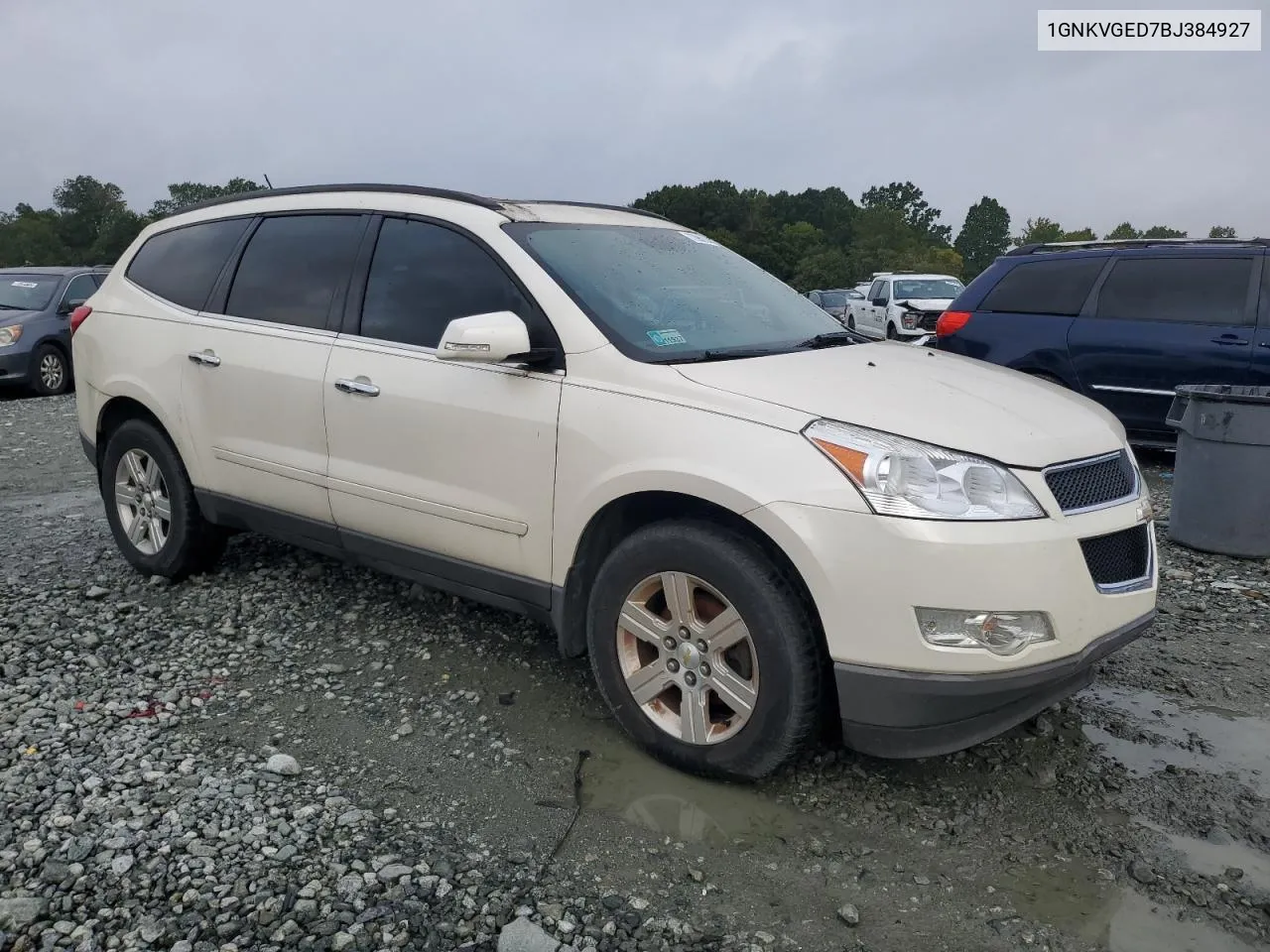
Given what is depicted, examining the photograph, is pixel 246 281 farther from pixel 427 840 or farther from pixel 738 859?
pixel 738 859

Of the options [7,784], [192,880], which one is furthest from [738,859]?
[7,784]

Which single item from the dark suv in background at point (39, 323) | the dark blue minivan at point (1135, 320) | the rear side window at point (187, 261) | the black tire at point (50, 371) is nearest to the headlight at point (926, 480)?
the rear side window at point (187, 261)

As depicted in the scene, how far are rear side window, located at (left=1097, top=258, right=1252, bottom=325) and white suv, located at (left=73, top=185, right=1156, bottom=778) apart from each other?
4.64m

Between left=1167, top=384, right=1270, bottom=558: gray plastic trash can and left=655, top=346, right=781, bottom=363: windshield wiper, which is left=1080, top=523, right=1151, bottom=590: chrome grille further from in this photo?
left=1167, top=384, right=1270, bottom=558: gray plastic trash can

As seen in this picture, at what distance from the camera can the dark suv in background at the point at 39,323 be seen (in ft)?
42.3

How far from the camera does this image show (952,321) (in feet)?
28.3

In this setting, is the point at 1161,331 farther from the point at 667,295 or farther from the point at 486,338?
the point at 486,338

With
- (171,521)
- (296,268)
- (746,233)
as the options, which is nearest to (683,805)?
(296,268)

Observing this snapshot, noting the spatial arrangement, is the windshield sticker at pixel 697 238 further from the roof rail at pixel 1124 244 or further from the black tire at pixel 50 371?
the black tire at pixel 50 371

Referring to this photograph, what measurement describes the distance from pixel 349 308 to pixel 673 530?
1793 mm

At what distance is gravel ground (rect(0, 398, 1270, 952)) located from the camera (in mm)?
2539

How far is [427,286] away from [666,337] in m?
1.02

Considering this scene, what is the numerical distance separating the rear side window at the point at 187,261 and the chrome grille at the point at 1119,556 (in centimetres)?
382

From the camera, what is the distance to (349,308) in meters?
4.07
